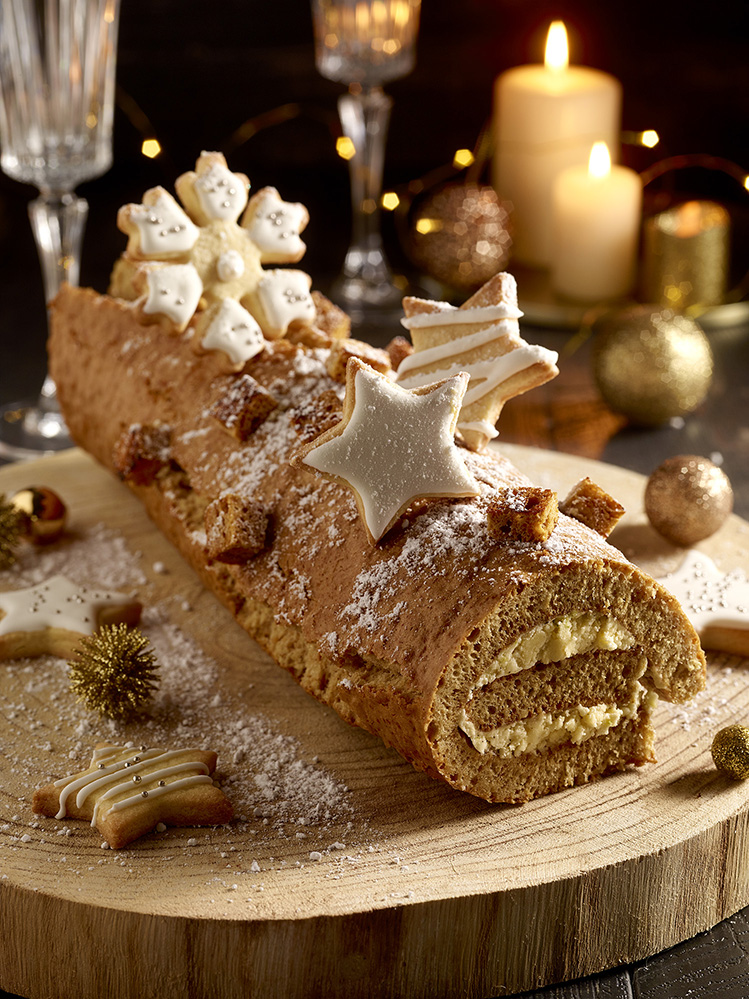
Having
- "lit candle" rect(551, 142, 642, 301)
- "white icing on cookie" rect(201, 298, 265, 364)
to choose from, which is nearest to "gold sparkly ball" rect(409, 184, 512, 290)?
"lit candle" rect(551, 142, 642, 301)

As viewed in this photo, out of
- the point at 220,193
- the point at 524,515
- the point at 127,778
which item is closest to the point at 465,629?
the point at 524,515

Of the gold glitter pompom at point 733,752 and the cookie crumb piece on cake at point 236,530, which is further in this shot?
the cookie crumb piece on cake at point 236,530

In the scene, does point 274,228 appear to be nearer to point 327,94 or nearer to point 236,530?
point 236,530

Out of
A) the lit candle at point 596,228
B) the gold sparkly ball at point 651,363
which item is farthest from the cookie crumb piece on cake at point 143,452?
the lit candle at point 596,228

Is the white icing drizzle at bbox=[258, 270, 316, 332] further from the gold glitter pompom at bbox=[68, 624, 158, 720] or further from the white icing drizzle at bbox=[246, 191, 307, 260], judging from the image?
the gold glitter pompom at bbox=[68, 624, 158, 720]

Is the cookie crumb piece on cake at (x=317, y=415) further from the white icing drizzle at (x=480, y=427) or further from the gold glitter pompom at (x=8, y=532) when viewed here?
the gold glitter pompom at (x=8, y=532)
